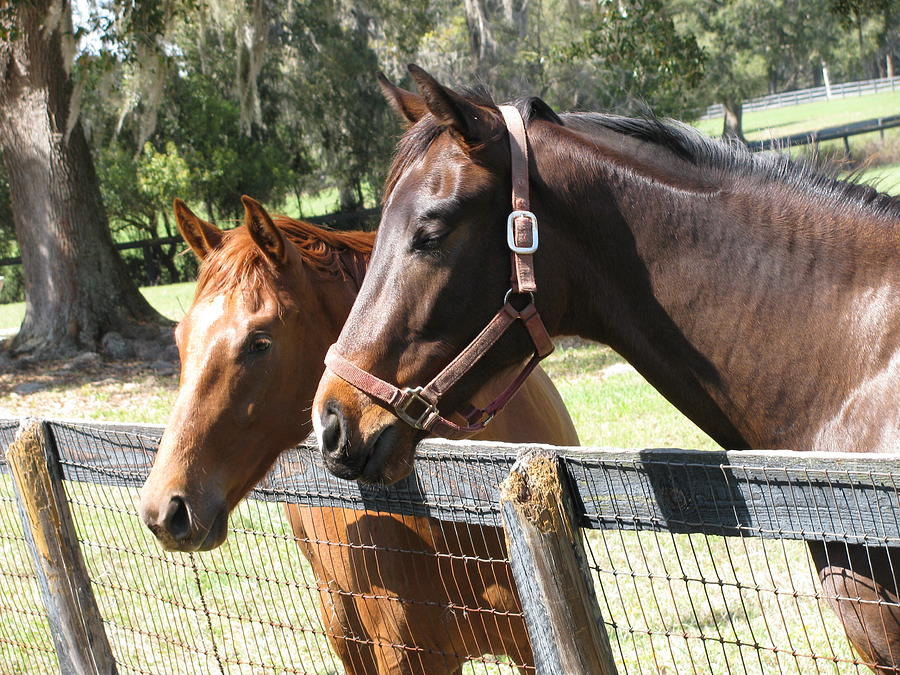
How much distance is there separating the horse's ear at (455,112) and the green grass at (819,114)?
35499mm

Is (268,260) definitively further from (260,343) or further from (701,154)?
(701,154)

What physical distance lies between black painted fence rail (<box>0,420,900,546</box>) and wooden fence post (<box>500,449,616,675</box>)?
6 centimetres

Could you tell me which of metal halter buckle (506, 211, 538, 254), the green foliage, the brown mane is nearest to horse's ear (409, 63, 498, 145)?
metal halter buckle (506, 211, 538, 254)

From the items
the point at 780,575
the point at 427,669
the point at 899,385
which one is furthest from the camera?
the point at 780,575

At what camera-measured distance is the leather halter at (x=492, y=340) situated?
Result: 6.37ft

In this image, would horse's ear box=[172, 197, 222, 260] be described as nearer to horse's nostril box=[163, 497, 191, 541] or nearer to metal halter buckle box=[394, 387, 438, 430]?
horse's nostril box=[163, 497, 191, 541]

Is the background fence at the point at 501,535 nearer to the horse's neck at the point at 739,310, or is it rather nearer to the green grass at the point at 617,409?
the horse's neck at the point at 739,310

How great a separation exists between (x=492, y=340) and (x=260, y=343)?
814 millimetres

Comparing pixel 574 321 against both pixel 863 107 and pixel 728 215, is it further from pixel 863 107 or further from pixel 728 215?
pixel 863 107

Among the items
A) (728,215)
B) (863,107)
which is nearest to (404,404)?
(728,215)

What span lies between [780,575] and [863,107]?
47.5 metres

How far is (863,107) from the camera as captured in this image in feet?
149

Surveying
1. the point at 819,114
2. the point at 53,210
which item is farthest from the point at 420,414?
the point at 819,114

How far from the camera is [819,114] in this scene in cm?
4616
